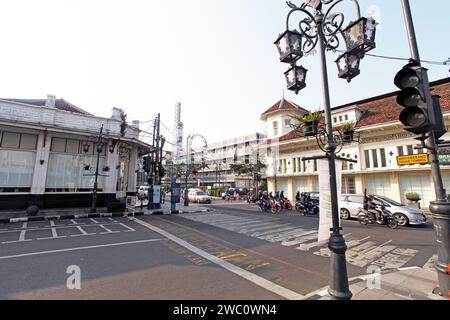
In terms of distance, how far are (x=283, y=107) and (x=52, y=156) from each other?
24.4 m

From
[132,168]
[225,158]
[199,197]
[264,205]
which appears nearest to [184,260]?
[264,205]

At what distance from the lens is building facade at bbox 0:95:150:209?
13078mm

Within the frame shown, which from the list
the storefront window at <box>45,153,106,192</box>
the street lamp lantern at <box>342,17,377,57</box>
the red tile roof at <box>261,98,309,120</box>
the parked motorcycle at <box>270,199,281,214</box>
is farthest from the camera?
the red tile roof at <box>261,98,309,120</box>

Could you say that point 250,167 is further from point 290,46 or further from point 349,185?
point 290,46

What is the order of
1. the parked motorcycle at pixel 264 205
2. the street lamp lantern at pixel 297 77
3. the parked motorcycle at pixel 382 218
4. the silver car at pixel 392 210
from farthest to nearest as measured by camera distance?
the parked motorcycle at pixel 264 205 → the silver car at pixel 392 210 → the parked motorcycle at pixel 382 218 → the street lamp lantern at pixel 297 77

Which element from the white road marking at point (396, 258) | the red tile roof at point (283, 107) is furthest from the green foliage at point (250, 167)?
the white road marking at point (396, 258)

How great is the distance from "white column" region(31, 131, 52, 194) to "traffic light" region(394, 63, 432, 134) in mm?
17687

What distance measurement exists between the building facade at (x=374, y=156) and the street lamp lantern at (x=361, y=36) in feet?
40.9

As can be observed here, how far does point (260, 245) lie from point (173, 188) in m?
11.2

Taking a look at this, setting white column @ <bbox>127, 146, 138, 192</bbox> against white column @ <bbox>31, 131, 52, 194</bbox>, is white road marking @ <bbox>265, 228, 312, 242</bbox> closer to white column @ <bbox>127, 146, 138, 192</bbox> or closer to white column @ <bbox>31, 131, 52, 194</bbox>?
white column @ <bbox>31, 131, 52, 194</bbox>

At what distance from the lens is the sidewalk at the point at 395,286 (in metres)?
3.55

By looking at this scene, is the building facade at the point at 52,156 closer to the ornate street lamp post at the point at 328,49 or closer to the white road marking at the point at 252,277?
the white road marking at the point at 252,277

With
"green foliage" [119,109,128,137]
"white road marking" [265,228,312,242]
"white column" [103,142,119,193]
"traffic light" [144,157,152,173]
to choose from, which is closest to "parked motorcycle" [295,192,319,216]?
"white road marking" [265,228,312,242]
